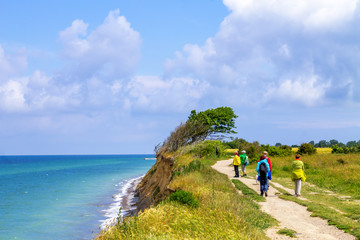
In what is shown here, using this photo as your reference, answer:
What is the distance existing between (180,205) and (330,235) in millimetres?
4734

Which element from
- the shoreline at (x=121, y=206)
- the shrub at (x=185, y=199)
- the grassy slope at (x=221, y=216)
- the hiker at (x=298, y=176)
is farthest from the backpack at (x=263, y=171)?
the shoreline at (x=121, y=206)

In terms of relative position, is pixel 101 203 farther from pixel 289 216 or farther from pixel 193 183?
pixel 289 216

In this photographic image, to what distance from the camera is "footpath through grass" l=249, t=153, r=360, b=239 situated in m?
11.3

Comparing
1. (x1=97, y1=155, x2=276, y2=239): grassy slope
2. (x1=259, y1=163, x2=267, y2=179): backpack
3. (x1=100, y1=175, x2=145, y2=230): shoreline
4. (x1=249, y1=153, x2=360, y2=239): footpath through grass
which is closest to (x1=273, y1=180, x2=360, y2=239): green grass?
(x1=249, y1=153, x2=360, y2=239): footpath through grass

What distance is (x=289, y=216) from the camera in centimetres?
1179

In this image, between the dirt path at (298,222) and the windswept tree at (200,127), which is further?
the windswept tree at (200,127)

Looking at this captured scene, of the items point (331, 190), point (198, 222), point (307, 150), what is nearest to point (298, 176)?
point (331, 190)

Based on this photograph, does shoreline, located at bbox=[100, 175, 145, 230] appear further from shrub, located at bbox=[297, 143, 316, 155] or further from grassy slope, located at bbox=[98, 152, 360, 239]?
shrub, located at bbox=[297, 143, 316, 155]

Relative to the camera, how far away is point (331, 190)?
62.4ft

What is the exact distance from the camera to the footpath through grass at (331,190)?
37.0ft

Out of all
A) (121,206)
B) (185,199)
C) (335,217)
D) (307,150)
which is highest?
(307,150)

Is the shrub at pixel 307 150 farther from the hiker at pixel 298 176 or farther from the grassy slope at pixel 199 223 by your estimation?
the grassy slope at pixel 199 223

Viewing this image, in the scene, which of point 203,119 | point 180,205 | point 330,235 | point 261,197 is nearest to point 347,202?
point 261,197

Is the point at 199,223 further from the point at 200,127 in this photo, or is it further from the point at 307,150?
the point at 307,150
